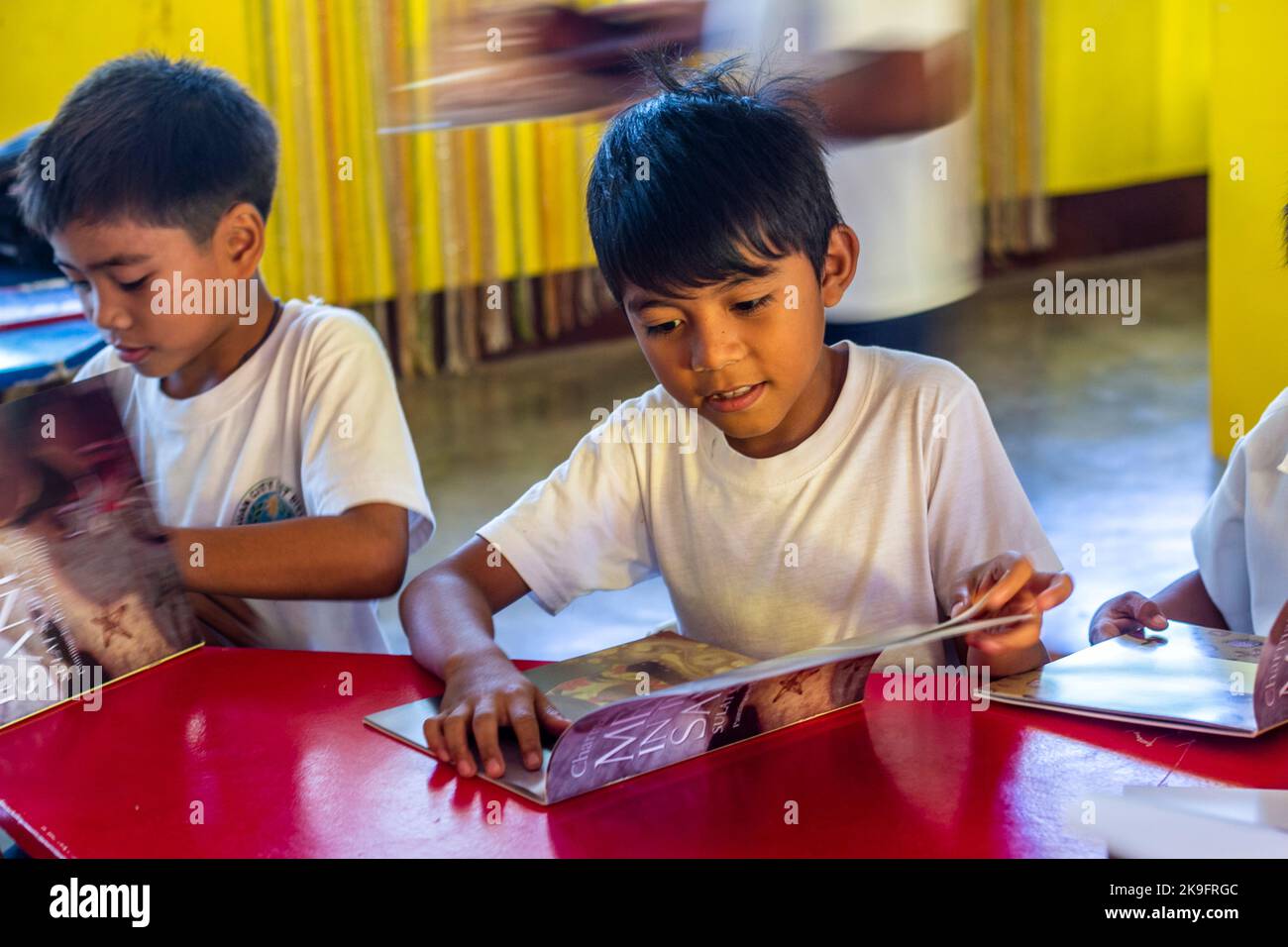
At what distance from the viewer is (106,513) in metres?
1.12

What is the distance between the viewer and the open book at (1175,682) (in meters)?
0.90

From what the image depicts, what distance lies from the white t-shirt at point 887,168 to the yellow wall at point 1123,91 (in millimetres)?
4261

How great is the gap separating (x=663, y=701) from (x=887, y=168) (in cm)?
125

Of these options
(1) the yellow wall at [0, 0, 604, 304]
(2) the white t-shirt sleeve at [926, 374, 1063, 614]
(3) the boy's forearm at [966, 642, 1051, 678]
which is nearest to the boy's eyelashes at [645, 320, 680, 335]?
(2) the white t-shirt sleeve at [926, 374, 1063, 614]

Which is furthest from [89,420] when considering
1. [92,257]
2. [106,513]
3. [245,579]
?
[92,257]

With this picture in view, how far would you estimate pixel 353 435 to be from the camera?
4.94 feet

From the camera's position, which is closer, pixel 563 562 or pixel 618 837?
pixel 618 837

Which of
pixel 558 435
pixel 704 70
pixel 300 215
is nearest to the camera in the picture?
pixel 704 70

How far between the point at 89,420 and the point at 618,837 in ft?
1.87

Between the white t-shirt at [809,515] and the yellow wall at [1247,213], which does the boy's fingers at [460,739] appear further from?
the yellow wall at [1247,213]

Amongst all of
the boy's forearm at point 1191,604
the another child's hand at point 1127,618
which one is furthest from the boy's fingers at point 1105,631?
the boy's forearm at point 1191,604

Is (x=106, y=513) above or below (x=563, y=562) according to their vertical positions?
above
